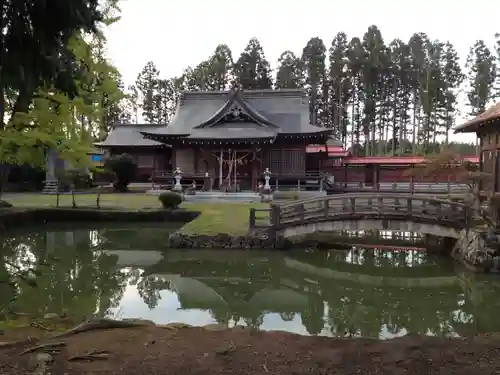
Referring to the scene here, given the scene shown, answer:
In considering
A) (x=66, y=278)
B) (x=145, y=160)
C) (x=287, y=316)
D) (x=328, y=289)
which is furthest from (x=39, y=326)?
(x=145, y=160)

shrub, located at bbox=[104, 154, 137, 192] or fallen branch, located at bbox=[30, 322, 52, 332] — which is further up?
shrub, located at bbox=[104, 154, 137, 192]

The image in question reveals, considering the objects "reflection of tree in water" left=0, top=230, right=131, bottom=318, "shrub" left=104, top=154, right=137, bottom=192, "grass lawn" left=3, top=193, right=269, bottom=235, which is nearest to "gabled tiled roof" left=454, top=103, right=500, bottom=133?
"grass lawn" left=3, top=193, right=269, bottom=235

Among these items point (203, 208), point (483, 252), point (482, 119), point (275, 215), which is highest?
point (482, 119)

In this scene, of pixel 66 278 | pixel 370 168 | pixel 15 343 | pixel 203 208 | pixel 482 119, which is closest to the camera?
pixel 15 343

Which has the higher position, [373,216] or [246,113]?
[246,113]

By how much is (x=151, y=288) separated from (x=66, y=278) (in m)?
2.60

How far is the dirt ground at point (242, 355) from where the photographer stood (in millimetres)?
5305

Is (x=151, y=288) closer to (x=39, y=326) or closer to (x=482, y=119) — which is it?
(x=39, y=326)

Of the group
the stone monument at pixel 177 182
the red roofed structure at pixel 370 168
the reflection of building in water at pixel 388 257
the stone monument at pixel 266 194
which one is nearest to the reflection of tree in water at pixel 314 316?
the reflection of building in water at pixel 388 257

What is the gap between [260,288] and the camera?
1224 cm

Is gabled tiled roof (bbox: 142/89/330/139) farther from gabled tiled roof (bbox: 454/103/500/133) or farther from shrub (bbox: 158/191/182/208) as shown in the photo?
gabled tiled roof (bbox: 454/103/500/133)

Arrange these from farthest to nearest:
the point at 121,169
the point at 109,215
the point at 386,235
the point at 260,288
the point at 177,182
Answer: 1. the point at 121,169
2. the point at 177,182
3. the point at 109,215
4. the point at 386,235
5. the point at 260,288

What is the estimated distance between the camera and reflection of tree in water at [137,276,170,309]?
1102cm

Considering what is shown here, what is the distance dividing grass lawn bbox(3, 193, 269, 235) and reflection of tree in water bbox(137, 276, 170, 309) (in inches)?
158
